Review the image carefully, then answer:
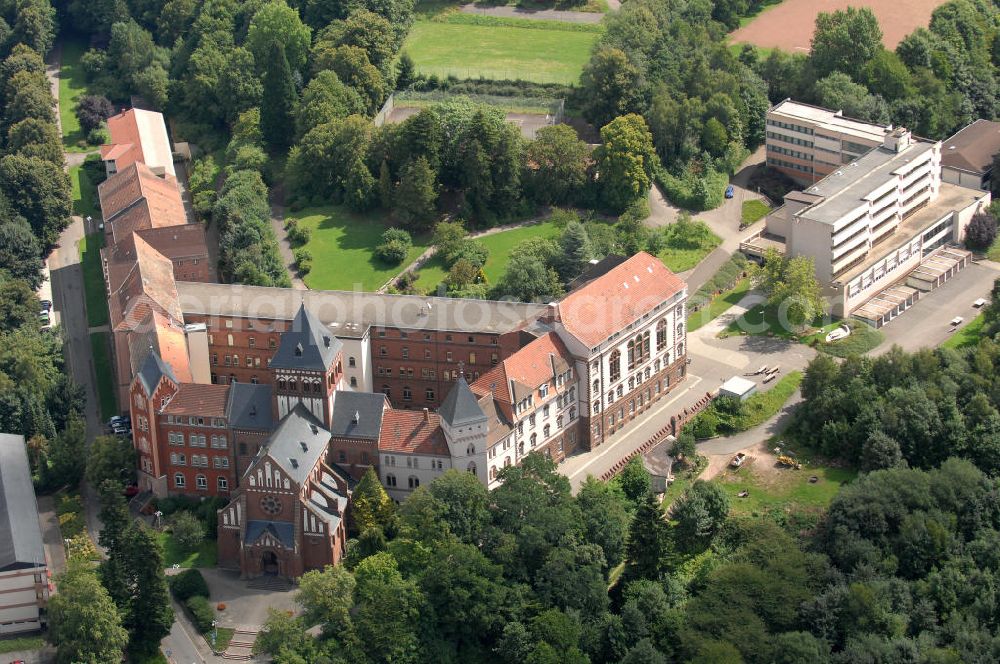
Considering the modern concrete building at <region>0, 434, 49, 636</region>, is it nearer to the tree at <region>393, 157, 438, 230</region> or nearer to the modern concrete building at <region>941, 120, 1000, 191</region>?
the tree at <region>393, 157, 438, 230</region>

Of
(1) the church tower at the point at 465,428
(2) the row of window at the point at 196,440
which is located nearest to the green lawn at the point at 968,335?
(1) the church tower at the point at 465,428

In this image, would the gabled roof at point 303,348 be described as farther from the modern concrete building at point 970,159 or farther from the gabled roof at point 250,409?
the modern concrete building at point 970,159

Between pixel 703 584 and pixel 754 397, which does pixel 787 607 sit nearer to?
pixel 703 584

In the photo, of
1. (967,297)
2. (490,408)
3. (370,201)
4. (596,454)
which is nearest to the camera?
(490,408)

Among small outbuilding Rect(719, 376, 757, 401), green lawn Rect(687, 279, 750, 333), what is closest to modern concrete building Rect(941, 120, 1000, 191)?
green lawn Rect(687, 279, 750, 333)

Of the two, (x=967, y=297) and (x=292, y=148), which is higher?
Result: (x=292, y=148)

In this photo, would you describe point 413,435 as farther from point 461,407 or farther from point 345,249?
point 345,249

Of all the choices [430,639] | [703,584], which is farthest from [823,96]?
[430,639]
